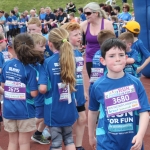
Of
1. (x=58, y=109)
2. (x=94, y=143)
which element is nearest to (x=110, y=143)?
(x=94, y=143)

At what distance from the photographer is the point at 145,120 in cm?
260

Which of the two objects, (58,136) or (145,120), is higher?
(145,120)

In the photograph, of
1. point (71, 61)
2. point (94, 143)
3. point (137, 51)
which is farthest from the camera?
point (137, 51)

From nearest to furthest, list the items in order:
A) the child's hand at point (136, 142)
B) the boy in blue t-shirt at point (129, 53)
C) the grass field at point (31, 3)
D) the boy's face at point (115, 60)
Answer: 1. the child's hand at point (136, 142)
2. the boy's face at point (115, 60)
3. the boy in blue t-shirt at point (129, 53)
4. the grass field at point (31, 3)

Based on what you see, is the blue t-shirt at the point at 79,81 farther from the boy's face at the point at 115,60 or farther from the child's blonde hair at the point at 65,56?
the boy's face at the point at 115,60

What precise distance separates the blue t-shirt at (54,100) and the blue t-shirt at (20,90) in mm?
127


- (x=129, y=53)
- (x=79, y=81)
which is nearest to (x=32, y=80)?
(x=79, y=81)

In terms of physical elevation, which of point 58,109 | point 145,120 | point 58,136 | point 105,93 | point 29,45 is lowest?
point 58,136

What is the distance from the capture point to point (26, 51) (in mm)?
3547

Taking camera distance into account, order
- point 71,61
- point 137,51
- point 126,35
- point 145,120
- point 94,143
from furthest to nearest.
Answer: point 137,51
point 126,35
point 71,61
point 94,143
point 145,120

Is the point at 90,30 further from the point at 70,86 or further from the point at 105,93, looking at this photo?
the point at 105,93

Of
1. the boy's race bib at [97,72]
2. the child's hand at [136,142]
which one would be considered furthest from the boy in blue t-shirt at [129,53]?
the child's hand at [136,142]

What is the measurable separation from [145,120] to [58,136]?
1239 mm

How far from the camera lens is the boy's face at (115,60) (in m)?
2.64
